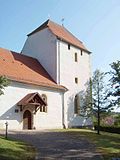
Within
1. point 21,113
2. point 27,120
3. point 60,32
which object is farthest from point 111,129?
point 21,113

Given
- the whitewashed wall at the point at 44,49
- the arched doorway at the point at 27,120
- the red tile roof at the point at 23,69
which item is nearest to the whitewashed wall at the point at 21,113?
the arched doorway at the point at 27,120

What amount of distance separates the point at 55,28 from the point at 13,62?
9.59 metres

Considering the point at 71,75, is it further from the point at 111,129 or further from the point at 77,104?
the point at 111,129

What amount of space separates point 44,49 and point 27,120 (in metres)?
10.8

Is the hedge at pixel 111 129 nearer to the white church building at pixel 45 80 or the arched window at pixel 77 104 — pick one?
the white church building at pixel 45 80

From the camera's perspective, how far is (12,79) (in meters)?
28.0

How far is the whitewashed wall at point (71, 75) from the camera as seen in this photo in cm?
3588

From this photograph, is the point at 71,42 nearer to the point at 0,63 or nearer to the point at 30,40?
the point at 30,40

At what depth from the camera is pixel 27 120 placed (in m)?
29.7

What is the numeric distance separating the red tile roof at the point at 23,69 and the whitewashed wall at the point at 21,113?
0.70m

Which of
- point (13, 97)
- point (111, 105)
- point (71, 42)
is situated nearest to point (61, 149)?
point (13, 97)

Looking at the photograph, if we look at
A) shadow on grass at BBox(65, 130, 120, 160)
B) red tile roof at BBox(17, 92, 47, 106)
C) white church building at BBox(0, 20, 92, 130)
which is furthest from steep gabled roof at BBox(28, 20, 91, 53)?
shadow on grass at BBox(65, 130, 120, 160)

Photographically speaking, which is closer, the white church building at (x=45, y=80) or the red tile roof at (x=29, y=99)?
the red tile roof at (x=29, y=99)

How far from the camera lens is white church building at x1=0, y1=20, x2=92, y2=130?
2853cm
